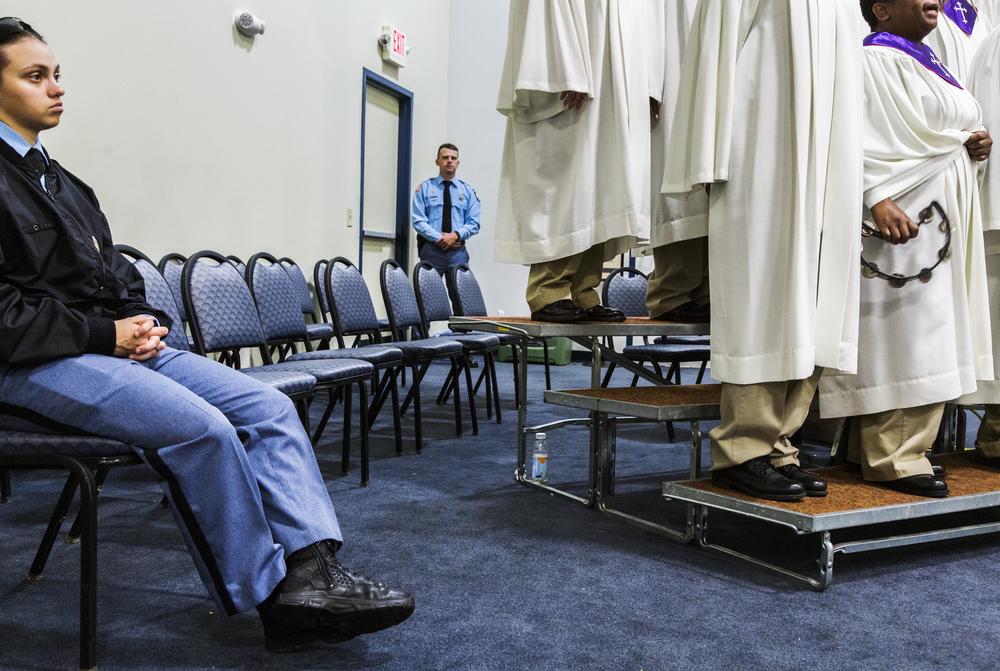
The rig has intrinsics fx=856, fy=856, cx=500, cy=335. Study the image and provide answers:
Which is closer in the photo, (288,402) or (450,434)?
(288,402)

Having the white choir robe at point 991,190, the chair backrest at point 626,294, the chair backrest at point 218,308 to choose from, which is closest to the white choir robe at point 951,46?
the white choir robe at point 991,190

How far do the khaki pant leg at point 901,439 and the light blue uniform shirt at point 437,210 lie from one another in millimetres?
4319

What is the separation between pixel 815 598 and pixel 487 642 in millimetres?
A: 794

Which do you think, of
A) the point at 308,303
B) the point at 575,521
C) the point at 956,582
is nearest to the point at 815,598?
the point at 956,582

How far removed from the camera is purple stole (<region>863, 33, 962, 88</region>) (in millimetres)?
2309

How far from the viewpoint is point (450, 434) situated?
3881 millimetres

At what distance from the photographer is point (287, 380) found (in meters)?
2.31

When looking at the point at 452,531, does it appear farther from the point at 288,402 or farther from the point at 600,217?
the point at 600,217

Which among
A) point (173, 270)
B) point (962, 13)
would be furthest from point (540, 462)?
point (962, 13)

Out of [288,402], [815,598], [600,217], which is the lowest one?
[815,598]

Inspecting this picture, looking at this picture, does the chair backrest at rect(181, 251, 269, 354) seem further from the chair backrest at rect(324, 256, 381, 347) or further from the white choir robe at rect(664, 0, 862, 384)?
the white choir robe at rect(664, 0, 862, 384)

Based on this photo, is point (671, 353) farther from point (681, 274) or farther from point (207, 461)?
point (207, 461)

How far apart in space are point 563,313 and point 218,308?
109 centimetres

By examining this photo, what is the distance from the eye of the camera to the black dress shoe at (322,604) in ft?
4.60
